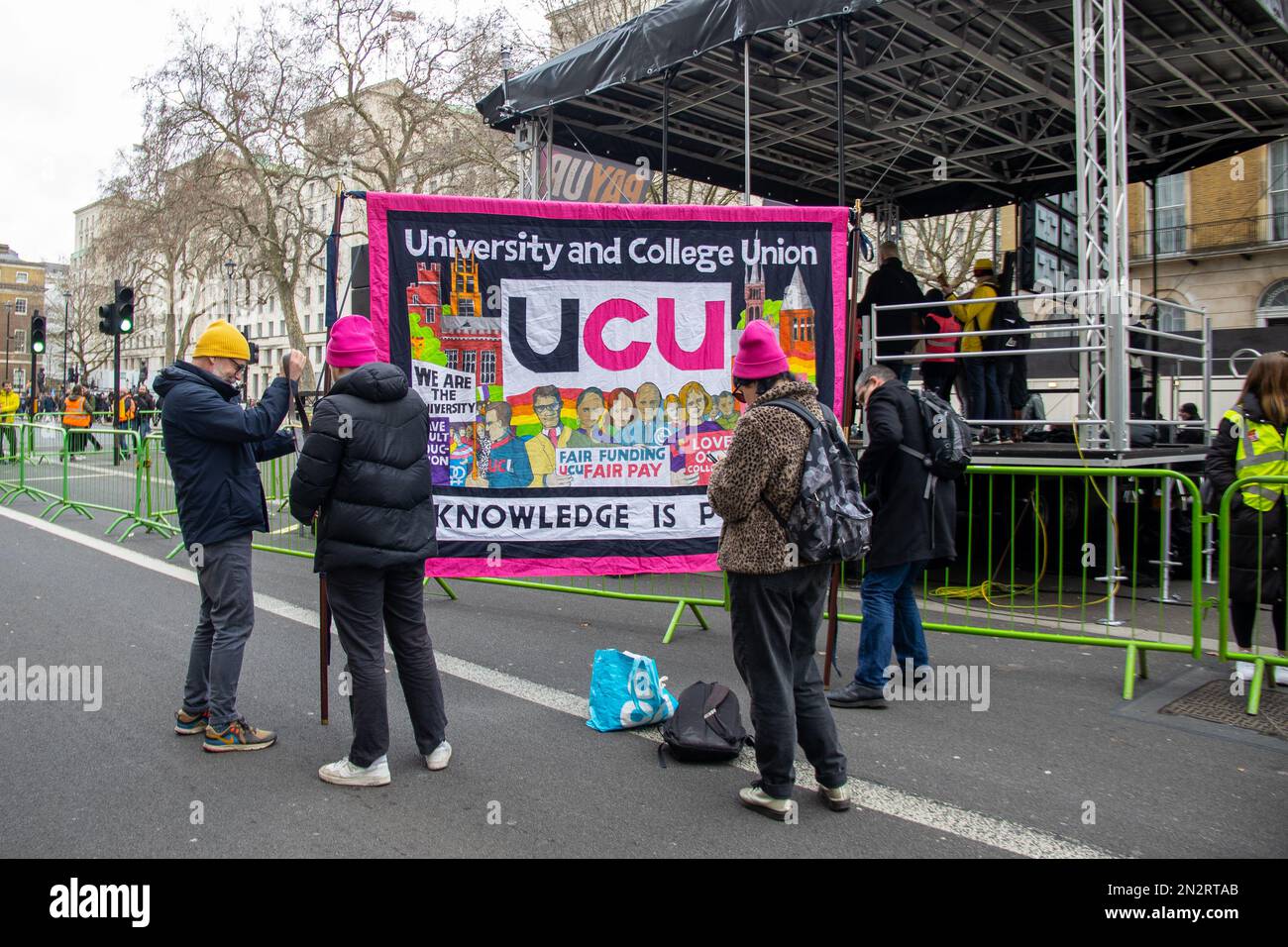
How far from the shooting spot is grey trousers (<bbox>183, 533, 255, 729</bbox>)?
4426mm

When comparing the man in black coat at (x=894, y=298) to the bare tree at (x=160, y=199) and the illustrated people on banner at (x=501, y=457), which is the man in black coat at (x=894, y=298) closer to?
the illustrated people on banner at (x=501, y=457)

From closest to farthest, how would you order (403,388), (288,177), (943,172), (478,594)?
(403,388) < (478,594) < (943,172) < (288,177)

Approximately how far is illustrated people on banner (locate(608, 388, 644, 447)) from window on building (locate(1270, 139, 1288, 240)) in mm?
27058

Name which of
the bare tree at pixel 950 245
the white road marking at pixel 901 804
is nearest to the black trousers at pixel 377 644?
the white road marking at pixel 901 804

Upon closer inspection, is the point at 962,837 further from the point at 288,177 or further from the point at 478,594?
the point at 288,177

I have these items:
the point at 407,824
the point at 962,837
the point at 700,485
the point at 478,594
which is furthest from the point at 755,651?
the point at 478,594

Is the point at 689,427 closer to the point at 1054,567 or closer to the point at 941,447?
the point at 941,447

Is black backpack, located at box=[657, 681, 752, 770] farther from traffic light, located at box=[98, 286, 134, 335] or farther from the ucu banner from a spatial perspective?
traffic light, located at box=[98, 286, 134, 335]

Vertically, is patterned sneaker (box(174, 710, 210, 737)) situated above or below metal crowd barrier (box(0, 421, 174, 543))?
below

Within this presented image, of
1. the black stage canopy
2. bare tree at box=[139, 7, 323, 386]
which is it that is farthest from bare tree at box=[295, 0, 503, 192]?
the black stage canopy

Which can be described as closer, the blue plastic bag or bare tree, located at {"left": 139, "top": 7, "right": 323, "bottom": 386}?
the blue plastic bag

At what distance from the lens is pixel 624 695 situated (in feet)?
15.4

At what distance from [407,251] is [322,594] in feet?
8.31

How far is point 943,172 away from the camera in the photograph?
41.8 feet
